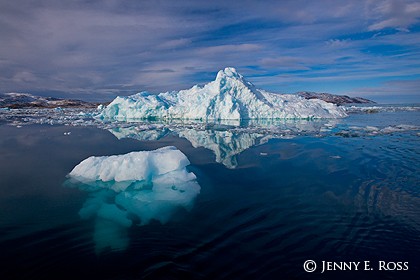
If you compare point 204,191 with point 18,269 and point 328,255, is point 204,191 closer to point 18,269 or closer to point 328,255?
point 328,255

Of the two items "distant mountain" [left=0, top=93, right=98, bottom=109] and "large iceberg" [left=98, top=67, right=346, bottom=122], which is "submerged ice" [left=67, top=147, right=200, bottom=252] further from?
"distant mountain" [left=0, top=93, right=98, bottom=109]

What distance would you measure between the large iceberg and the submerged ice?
1948 cm

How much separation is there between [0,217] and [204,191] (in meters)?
3.83

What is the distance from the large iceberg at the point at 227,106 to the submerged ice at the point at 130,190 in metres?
19.5

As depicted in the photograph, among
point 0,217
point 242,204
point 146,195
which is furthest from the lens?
point 146,195

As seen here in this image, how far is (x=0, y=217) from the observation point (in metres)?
4.87

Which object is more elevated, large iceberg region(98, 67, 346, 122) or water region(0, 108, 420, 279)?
large iceberg region(98, 67, 346, 122)

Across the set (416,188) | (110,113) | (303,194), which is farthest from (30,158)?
(110,113)

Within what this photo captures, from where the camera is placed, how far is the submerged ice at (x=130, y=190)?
462 cm

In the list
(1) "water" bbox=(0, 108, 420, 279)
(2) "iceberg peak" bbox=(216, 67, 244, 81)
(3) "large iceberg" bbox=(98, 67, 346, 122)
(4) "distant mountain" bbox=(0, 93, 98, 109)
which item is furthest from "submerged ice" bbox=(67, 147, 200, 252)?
(4) "distant mountain" bbox=(0, 93, 98, 109)

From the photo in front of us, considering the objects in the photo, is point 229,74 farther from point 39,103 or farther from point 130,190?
point 39,103

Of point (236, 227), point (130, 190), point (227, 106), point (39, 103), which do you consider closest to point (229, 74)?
point (227, 106)

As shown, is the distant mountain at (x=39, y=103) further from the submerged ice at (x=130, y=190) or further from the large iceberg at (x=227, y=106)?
the submerged ice at (x=130, y=190)

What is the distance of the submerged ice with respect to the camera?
462cm
